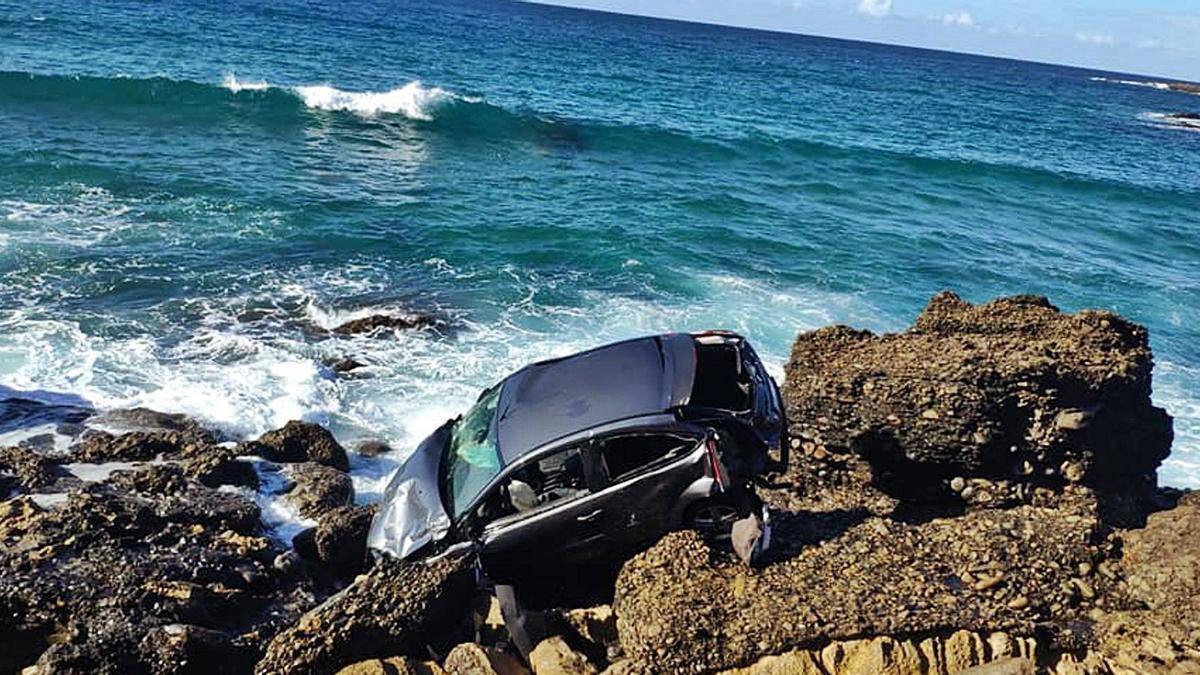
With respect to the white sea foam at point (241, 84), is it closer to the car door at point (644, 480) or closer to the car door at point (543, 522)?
the car door at point (543, 522)

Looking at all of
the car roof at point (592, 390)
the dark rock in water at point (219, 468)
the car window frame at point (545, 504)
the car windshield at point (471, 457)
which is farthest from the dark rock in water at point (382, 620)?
the dark rock in water at point (219, 468)

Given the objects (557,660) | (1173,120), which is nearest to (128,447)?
(557,660)

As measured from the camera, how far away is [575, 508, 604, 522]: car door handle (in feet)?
24.7

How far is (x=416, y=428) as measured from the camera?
1357 centimetres

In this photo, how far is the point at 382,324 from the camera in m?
16.6

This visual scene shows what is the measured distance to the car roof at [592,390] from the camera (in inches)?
305

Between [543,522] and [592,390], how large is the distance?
52.3 inches

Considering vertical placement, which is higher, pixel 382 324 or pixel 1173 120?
pixel 1173 120

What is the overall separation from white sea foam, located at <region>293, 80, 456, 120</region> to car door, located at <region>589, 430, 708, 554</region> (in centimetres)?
3186

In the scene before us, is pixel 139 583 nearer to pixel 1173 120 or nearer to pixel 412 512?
pixel 412 512

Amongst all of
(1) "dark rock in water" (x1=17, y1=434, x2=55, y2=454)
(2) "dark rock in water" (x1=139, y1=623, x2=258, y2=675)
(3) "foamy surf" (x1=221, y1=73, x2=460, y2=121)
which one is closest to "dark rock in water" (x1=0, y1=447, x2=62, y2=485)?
(1) "dark rock in water" (x1=17, y1=434, x2=55, y2=454)

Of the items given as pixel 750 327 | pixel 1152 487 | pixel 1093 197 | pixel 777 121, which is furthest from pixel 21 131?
pixel 1093 197

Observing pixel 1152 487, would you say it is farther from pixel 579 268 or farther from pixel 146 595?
pixel 579 268

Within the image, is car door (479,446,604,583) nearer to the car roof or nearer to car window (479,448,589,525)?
car window (479,448,589,525)
